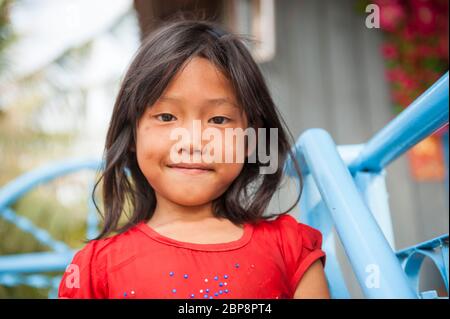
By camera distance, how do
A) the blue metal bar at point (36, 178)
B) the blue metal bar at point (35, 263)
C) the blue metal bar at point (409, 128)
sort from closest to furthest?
1. the blue metal bar at point (409, 128)
2. the blue metal bar at point (35, 263)
3. the blue metal bar at point (36, 178)

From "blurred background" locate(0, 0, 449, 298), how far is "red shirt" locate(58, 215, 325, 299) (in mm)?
1677

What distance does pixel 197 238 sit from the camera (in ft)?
2.52

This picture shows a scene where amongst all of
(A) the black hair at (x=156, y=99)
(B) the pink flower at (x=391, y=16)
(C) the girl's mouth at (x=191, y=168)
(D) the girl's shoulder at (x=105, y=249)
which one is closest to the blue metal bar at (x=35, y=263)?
(A) the black hair at (x=156, y=99)

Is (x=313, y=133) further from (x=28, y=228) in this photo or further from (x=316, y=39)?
(x=316, y=39)

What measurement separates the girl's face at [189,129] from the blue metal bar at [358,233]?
0.50 feet

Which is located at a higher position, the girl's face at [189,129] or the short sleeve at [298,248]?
the girl's face at [189,129]

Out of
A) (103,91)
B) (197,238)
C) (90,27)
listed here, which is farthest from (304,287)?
(90,27)

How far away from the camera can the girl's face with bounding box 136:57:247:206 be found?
0.77m

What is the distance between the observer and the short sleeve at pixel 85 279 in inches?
28.5

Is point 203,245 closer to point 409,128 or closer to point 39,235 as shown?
point 409,128

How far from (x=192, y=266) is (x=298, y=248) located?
0.17 metres

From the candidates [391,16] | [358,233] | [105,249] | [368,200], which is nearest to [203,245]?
[105,249]

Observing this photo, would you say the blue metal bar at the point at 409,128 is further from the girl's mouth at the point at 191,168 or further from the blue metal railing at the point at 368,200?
the girl's mouth at the point at 191,168

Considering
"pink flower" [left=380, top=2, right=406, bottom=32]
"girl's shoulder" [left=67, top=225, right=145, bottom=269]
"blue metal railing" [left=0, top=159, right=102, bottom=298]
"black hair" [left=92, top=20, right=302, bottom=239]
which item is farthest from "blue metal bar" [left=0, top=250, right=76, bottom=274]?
"pink flower" [left=380, top=2, right=406, bottom=32]
